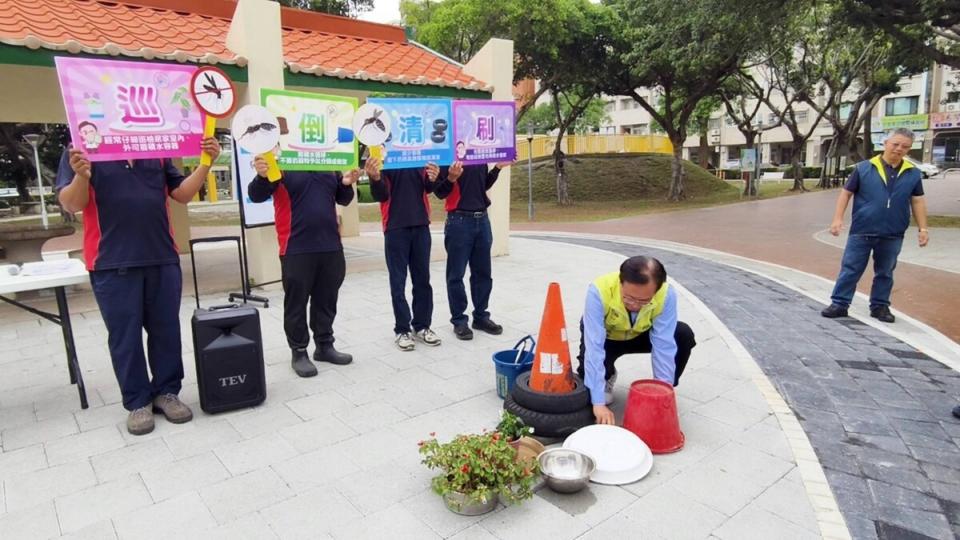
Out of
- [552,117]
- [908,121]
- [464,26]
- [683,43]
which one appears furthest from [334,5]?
[908,121]

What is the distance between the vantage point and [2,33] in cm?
560

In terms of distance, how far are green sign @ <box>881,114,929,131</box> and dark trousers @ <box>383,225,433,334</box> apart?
50558mm

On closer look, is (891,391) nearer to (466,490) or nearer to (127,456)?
(466,490)

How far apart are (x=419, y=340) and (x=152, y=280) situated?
7.81 ft

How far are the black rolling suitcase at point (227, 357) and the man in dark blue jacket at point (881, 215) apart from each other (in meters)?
5.68

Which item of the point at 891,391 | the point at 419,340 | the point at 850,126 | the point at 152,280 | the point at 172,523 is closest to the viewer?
the point at 172,523

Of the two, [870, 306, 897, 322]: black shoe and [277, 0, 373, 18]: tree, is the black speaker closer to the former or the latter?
[870, 306, 897, 322]: black shoe

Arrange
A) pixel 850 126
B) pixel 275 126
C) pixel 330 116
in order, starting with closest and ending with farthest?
pixel 275 126
pixel 330 116
pixel 850 126

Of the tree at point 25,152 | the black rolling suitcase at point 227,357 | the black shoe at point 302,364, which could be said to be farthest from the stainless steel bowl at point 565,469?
the tree at point 25,152

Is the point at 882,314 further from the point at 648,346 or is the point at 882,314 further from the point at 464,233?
the point at 464,233

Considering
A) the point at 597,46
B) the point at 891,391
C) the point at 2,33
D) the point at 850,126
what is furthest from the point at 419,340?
the point at 850,126

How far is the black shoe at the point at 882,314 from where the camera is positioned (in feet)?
19.9

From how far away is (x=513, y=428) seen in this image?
10.9ft

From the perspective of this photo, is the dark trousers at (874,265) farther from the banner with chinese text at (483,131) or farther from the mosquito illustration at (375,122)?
the mosquito illustration at (375,122)
